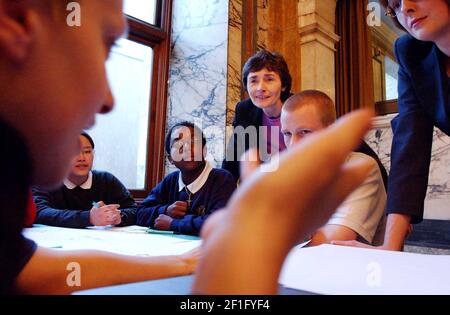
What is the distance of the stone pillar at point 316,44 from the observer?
9.55 ft

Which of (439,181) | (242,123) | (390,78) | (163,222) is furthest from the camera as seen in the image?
(390,78)

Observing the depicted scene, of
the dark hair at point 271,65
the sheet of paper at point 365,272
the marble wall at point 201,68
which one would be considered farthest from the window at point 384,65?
the sheet of paper at point 365,272

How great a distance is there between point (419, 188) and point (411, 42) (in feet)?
1.25

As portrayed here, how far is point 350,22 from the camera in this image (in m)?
3.13

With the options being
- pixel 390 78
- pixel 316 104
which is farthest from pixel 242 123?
pixel 390 78

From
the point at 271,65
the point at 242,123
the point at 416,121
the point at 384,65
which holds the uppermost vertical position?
the point at 384,65

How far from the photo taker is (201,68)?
8.70ft

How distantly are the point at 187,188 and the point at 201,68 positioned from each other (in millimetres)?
1188

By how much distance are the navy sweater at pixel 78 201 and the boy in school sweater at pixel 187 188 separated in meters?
0.14

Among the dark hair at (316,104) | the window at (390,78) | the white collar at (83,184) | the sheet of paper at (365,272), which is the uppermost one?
the window at (390,78)

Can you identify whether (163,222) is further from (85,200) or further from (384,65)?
(384,65)

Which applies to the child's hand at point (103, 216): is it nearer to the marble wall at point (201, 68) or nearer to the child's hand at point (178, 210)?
the child's hand at point (178, 210)
